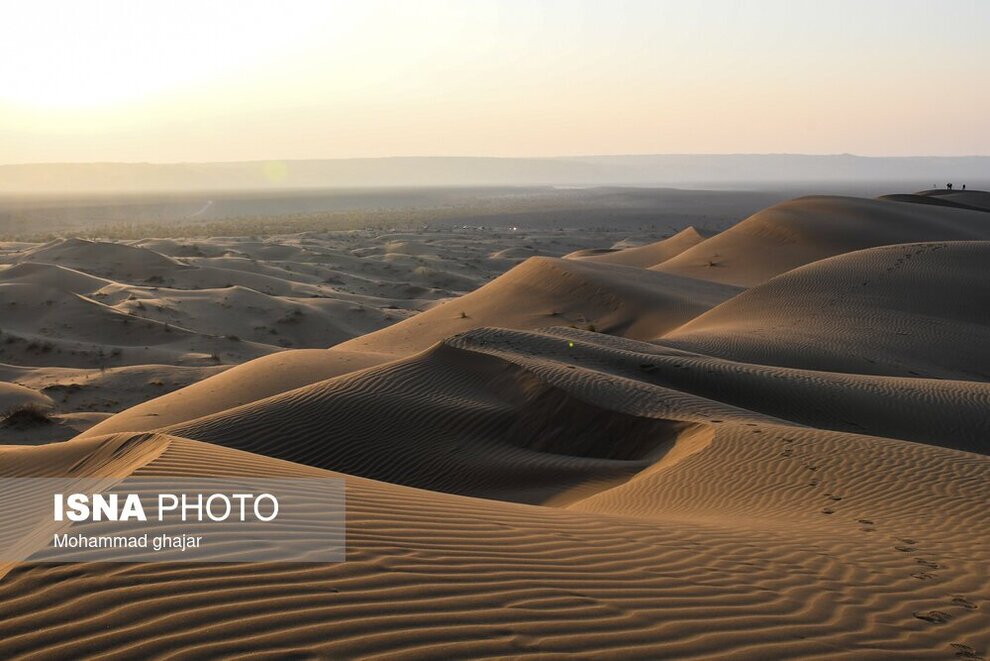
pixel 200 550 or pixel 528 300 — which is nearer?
pixel 200 550

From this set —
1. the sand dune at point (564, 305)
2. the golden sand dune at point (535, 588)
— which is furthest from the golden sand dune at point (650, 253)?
the golden sand dune at point (535, 588)

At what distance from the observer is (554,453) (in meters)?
10.6

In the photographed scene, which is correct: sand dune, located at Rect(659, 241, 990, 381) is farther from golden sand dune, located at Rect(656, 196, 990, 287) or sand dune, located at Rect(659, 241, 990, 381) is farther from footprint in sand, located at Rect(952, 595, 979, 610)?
footprint in sand, located at Rect(952, 595, 979, 610)

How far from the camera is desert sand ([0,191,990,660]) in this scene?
3.84m

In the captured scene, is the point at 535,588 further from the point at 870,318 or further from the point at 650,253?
the point at 650,253

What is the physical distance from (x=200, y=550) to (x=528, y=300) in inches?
828

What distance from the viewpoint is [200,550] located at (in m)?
4.32

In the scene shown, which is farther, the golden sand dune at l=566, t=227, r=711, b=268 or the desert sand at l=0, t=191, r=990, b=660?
the golden sand dune at l=566, t=227, r=711, b=268

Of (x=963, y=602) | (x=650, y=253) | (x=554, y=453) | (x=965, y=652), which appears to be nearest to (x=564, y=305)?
(x=554, y=453)

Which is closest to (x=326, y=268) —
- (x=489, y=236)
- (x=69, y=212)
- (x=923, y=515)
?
(x=489, y=236)

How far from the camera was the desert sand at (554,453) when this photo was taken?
384 centimetres

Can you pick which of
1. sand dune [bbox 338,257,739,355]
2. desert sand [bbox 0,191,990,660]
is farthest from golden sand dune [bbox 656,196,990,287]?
desert sand [bbox 0,191,990,660]

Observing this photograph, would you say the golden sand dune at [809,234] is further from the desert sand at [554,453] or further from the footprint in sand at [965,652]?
the footprint in sand at [965,652]

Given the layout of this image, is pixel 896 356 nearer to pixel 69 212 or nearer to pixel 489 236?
pixel 489 236
